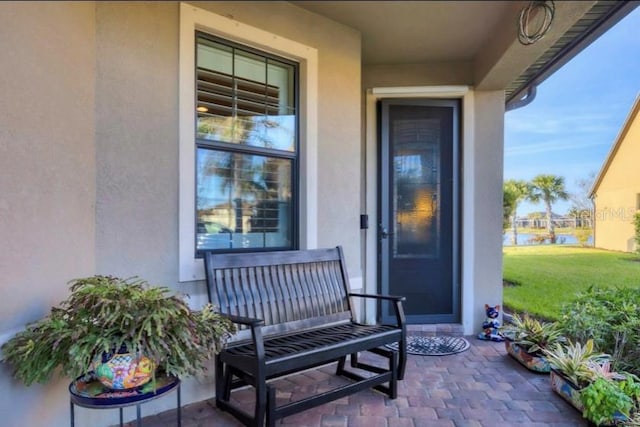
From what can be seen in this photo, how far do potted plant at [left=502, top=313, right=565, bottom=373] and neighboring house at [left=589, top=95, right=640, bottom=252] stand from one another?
2.80 feet

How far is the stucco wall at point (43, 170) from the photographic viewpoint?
4.93 feet

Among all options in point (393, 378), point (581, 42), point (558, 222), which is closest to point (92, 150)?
point (393, 378)

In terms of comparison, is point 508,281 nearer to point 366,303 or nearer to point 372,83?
point 366,303

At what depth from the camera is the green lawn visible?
293 centimetres

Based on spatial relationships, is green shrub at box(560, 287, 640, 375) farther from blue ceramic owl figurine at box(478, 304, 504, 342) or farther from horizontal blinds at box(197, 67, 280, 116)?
horizontal blinds at box(197, 67, 280, 116)

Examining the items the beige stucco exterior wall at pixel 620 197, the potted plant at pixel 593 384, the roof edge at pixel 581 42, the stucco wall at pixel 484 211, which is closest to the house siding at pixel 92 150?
the stucco wall at pixel 484 211

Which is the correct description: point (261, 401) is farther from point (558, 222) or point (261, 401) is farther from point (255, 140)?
point (558, 222)

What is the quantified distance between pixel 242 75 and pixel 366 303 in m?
2.23

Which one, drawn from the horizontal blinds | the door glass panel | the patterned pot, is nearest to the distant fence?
the door glass panel

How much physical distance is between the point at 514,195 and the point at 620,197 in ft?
4.46

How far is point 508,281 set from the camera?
412 cm

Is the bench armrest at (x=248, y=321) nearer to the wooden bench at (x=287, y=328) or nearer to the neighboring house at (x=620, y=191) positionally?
the wooden bench at (x=287, y=328)

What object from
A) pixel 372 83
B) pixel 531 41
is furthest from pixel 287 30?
pixel 531 41

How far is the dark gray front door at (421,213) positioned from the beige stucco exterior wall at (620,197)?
3.73 ft
